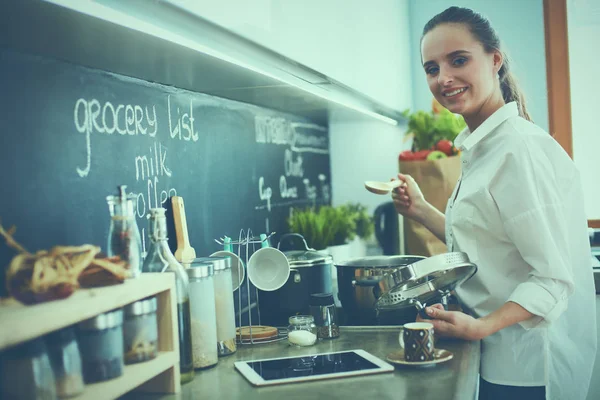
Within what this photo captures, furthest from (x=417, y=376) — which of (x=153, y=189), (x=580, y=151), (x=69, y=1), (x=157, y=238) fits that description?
(x=580, y=151)

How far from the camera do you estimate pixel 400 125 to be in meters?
3.32

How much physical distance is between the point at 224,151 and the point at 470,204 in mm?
734

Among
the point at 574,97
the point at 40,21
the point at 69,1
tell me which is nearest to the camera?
the point at 69,1

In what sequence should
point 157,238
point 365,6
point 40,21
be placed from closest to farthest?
point 40,21, point 157,238, point 365,6

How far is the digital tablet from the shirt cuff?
0.31m

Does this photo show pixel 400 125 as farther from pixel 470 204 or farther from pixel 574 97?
pixel 470 204

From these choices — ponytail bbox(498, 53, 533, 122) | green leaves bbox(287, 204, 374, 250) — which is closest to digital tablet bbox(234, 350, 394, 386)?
ponytail bbox(498, 53, 533, 122)

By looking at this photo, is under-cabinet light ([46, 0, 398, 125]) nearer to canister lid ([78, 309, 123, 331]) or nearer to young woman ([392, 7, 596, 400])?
canister lid ([78, 309, 123, 331])

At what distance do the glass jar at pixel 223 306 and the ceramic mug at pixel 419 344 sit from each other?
1.24 ft

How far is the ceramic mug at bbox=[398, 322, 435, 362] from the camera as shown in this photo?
125 cm

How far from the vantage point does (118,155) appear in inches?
52.1

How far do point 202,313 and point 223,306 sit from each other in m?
0.11

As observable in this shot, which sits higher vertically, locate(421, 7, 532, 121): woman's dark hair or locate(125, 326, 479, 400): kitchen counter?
locate(421, 7, 532, 121): woman's dark hair

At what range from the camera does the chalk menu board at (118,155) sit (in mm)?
1059
